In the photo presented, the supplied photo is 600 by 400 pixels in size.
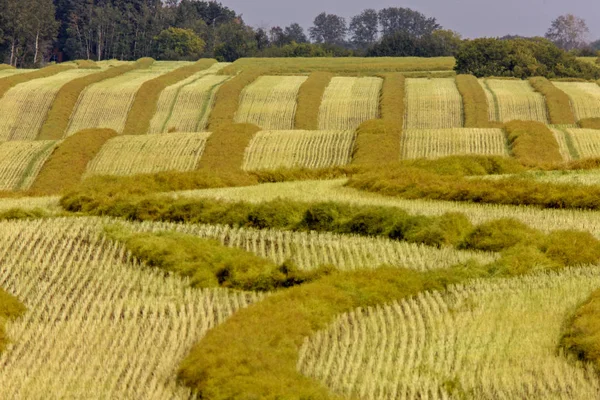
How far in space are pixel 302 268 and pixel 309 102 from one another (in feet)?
113

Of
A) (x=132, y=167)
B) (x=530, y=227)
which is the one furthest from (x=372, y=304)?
(x=132, y=167)

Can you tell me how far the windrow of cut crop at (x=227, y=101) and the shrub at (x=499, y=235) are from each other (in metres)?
27.6

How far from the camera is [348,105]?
52781 mm

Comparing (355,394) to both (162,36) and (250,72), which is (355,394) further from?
(162,36)

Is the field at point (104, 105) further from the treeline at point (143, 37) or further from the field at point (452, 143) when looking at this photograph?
the treeline at point (143, 37)

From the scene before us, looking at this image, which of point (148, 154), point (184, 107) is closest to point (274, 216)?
point (148, 154)

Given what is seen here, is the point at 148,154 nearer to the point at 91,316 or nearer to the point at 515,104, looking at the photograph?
the point at 91,316

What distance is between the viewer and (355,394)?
12406 millimetres

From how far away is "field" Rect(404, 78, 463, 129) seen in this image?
50375 millimetres

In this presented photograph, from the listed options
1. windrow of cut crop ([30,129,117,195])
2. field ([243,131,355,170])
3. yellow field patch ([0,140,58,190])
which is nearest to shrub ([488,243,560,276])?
windrow of cut crop ([30,129,117,195])

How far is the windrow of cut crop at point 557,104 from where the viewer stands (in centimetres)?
4997

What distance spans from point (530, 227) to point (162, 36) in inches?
4346

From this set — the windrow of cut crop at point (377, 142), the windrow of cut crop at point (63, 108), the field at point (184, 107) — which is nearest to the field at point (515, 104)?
the windrow of cut crop at point (377, 142)

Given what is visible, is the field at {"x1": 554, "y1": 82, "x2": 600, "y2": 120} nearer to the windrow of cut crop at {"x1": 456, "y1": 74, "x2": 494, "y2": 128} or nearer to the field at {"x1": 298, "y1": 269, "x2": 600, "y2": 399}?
the windrow of cut crop at {"x1": 456, "y1": 74, "x2": 494, "y2": 128}
